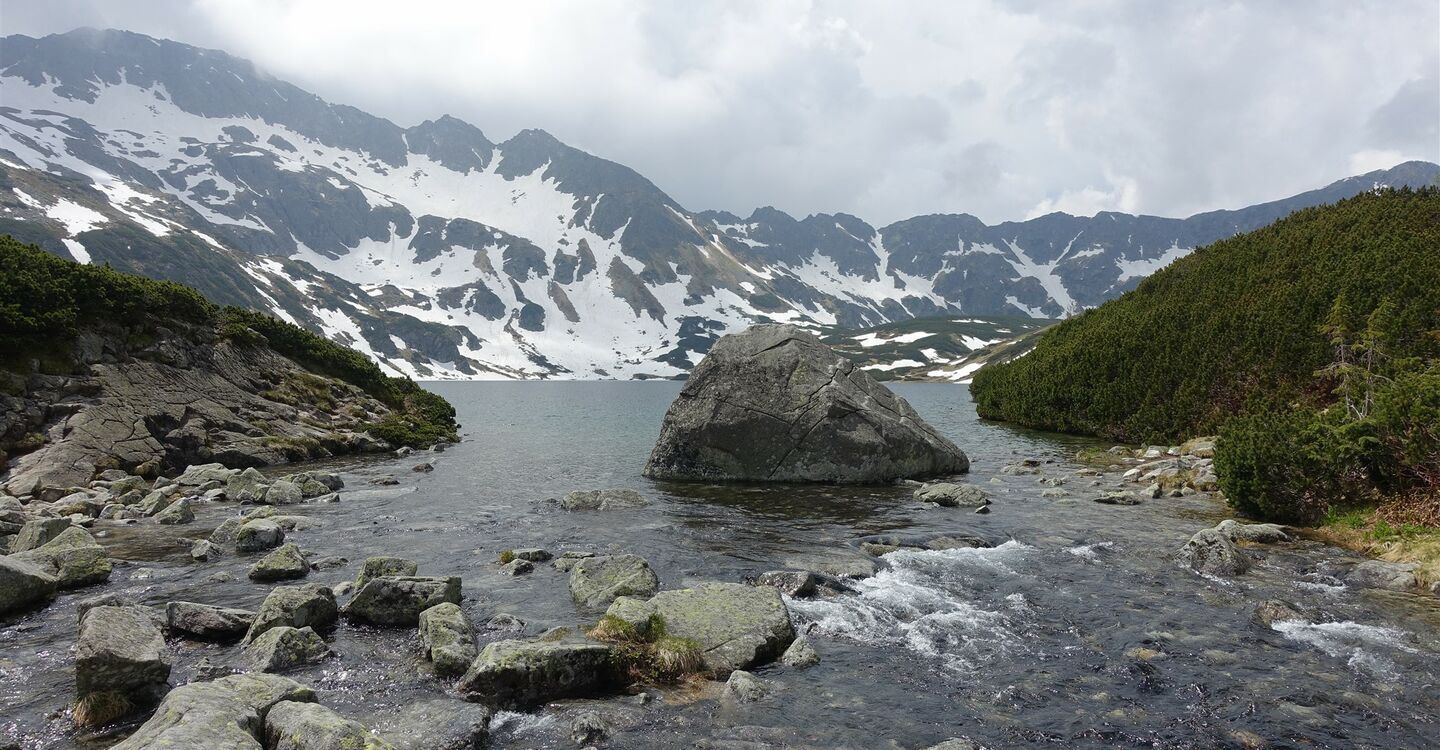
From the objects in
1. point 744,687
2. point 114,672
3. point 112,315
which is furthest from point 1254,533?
point 112,315

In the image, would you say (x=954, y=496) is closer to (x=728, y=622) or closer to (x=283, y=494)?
(x=728, y=622)

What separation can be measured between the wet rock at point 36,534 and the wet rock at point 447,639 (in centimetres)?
Result: 1170

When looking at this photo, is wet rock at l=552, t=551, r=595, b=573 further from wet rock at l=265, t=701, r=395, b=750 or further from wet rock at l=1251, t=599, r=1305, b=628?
wet rock at l=1251, t=599, r=1305, b=628

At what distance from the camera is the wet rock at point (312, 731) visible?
22.1ft

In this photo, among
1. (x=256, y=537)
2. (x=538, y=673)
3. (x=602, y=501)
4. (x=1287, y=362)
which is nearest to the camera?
(x=538, y=673)

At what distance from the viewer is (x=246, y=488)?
80.7ft

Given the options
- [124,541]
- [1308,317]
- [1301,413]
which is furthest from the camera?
[1308,317]

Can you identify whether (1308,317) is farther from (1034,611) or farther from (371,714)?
(371,714)

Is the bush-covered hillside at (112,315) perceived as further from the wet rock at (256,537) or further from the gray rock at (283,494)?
the wet rock at (256,537)

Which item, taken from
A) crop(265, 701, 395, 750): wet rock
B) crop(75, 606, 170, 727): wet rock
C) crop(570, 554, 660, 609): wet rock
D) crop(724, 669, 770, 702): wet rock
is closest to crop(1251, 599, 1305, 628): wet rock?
crop(724, 669, 770, 702): wet rock

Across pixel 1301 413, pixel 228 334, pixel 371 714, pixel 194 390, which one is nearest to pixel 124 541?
pixel 371 714

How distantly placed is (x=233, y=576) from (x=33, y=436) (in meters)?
19.2

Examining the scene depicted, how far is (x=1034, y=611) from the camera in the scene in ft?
40.0

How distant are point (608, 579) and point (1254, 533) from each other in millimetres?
15449
